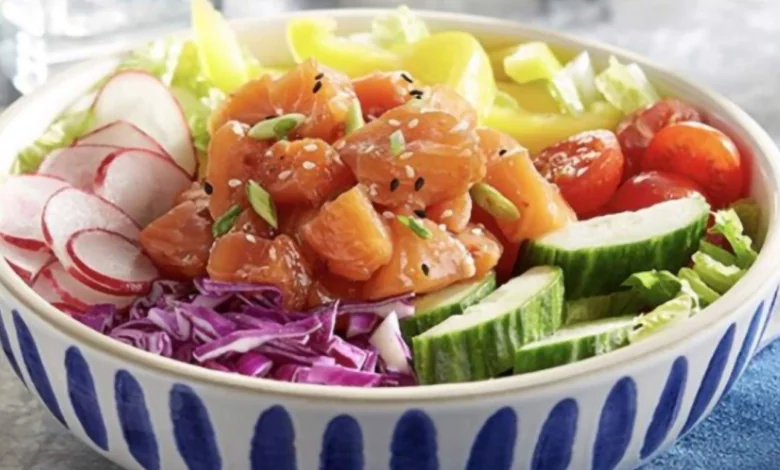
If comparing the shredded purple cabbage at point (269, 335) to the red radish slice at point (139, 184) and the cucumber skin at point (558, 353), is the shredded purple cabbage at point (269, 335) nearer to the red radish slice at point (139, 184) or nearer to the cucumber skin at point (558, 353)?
the cucumber skin at point (558, 353)

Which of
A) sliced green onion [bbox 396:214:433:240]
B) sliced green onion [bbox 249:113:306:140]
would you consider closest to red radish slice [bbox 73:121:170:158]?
sliced green onion [bbox 249:113:306:140]

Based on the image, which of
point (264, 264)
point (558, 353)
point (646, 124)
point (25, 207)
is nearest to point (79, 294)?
point (25, 207)

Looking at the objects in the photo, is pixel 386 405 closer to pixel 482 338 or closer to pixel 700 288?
pixel 482 338

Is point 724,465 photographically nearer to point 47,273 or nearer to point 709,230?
point 709,230

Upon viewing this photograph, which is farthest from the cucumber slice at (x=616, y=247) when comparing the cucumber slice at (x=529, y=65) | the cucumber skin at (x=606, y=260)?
the cucumber slice at (x=529, y=65)

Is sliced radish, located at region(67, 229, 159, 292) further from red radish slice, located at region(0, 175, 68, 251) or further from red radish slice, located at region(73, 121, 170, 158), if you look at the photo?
red radish slice, located at region(73, 121, 170, 158)

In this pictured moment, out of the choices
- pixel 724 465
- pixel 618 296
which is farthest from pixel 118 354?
pixel 724 465

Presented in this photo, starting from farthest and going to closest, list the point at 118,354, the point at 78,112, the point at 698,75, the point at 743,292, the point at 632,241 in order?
the point at 698,75 → the point at 78,112 → the point at 632,241 → the point at 743,292 → the point at 118,354
